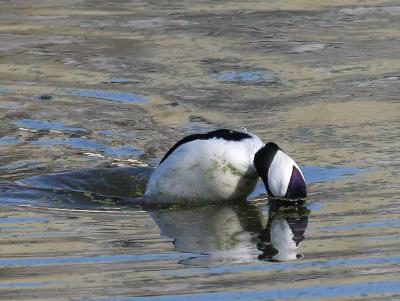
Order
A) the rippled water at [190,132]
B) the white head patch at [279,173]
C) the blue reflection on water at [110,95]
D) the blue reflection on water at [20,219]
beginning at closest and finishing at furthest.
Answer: the rippled water at [190,132] < the blue reflection on water at [20,219] < the white head patch at [279,173] < the blue reflection on water at [110,95]

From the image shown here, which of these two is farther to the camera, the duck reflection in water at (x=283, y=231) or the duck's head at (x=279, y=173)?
the duck's head at (x=279, y=173)

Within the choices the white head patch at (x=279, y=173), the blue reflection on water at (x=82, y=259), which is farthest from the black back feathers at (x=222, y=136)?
the blue reflection on water at (x=82, y=259)

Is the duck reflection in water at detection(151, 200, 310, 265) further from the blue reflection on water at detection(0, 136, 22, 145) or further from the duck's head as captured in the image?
the blue reflection on water at detection(0, 136, 22, 145)

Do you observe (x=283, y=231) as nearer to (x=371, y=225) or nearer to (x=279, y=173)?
(x=279, y=173)

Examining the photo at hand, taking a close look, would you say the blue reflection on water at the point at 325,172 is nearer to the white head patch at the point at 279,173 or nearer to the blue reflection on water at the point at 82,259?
the white head patch at the point at 279,173

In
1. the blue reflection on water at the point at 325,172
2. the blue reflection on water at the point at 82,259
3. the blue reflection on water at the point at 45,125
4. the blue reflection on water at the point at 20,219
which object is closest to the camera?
the blue reflection on water at the point at 82,259

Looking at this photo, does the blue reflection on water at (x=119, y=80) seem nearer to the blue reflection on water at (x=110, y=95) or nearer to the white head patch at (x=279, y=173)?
the blue reflection on water at (x=110, y=95)

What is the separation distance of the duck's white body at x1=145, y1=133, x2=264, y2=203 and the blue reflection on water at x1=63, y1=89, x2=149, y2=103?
3149 mm

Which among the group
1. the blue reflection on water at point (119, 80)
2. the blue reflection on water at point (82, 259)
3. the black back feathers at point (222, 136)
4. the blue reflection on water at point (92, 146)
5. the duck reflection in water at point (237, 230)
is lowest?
the blue reflection on water at point (92, 146)

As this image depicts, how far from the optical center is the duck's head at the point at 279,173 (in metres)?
8.39

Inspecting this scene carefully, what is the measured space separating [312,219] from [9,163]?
2.85 metres

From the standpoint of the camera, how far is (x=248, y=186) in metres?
8.80

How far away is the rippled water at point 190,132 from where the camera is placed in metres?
6.89

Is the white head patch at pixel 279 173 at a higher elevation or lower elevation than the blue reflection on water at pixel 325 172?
higher
